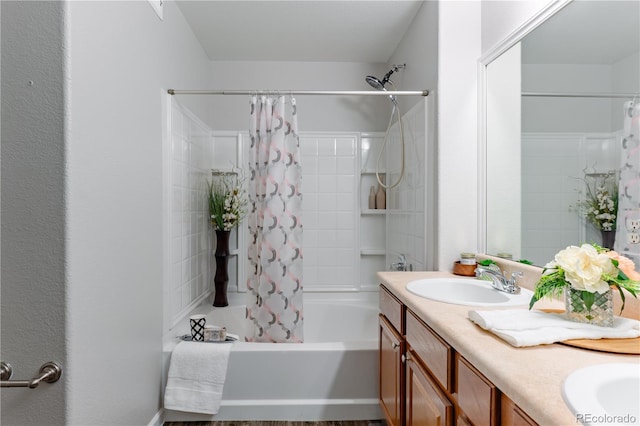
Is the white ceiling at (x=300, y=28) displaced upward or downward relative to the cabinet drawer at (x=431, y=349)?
upward

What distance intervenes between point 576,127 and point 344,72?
2271 mm

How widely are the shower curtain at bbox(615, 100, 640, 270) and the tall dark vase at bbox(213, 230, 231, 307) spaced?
249cm

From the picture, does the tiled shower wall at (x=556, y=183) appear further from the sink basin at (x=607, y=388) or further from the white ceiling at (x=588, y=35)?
the sink basin at (x=607, y=388)

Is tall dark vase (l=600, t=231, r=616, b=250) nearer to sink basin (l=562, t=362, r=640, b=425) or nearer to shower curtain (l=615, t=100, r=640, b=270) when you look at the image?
shower curtain (l=615, t=100, r=640, b=270)

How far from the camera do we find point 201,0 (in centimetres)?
237

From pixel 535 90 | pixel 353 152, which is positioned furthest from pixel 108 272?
pixel 353 152

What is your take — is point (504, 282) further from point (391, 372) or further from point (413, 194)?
point (413, 194)

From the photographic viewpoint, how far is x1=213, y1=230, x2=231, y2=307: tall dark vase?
10.0 ft

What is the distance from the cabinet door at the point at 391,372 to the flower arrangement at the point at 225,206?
4.91 feet

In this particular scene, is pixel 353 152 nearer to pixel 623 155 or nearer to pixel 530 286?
pixel 530 286

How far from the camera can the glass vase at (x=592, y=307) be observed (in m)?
1.07

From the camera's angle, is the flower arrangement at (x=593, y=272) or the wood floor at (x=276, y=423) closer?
the flower arrangement at (x=593, y=272)
